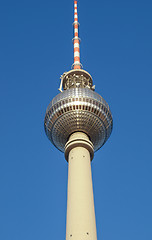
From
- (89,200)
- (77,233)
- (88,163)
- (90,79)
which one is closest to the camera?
(77,233)

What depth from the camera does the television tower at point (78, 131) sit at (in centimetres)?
2942

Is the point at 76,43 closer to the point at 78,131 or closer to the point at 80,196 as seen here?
the point at 78,131

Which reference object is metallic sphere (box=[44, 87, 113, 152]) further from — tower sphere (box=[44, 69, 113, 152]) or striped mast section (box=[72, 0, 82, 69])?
striped mast section (box=[72, 0, 82, 69])

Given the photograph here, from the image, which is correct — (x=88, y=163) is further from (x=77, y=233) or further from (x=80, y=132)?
(x=77, y=233)

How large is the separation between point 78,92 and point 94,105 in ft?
7.18

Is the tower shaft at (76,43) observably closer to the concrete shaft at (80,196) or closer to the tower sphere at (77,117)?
the tower sphere at (77,117)

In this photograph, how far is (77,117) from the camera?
35156mm

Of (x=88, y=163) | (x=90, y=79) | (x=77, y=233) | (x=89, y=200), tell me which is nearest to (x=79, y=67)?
(x=90, y=79)

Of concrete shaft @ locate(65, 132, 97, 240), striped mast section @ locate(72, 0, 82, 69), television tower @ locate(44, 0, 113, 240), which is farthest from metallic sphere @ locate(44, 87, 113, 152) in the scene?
striped mast section @ locate(72, 0, 82, 69)

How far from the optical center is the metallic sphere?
3528 centimetres

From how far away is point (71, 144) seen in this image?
33.2 metres

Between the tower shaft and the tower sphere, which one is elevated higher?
the tower shaft

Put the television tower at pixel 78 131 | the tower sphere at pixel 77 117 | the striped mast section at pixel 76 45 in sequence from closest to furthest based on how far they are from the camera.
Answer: the television tower at pixel 78 131 → the tower sphere at pixel 77 117 → the striped mast section at pixel 76 45

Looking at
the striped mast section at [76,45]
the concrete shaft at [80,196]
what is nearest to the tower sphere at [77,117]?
the concrete shaft at [80,196]
